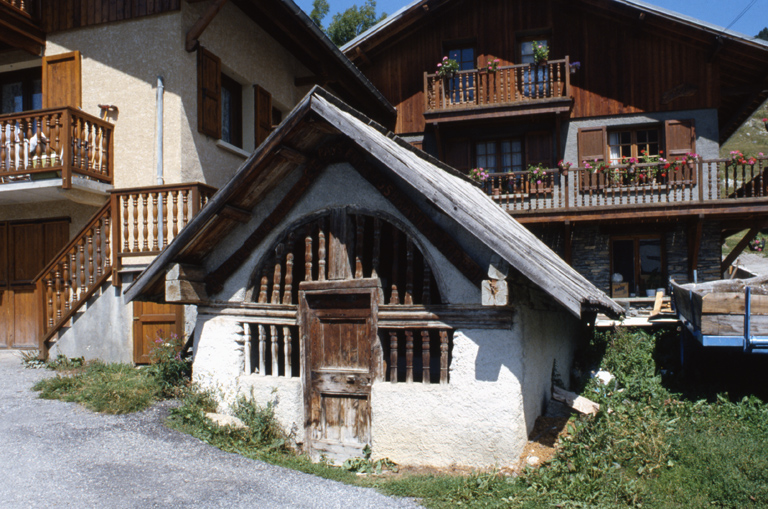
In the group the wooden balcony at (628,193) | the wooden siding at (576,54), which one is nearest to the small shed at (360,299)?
the wooden balcony at (628,193)

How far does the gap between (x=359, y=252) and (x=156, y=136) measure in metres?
5.53

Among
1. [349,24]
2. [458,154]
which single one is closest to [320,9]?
[349,24]

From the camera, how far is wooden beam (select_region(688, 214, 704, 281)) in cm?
1583

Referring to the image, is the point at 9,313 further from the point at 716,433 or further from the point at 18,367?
the point at 716,433

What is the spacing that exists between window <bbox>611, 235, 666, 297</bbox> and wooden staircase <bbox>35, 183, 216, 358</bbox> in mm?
11875

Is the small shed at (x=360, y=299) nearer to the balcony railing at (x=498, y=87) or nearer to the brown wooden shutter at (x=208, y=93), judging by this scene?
the brown wooden shutter at (x=208, y=93)

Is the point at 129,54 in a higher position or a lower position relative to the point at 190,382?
higher

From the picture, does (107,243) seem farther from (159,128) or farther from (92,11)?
(92,11)

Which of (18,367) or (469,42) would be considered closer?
(18,367)

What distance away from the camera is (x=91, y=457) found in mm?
6203

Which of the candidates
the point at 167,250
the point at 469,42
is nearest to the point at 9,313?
the point at 167,250

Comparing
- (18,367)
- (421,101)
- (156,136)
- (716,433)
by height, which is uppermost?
(421,101)

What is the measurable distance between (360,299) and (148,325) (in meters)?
4.52

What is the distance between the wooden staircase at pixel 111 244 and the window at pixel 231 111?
3.00 meters
